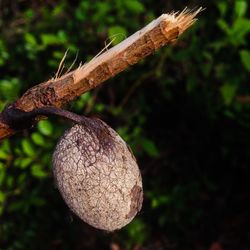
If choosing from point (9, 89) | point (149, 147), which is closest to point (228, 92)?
point (149, 147)

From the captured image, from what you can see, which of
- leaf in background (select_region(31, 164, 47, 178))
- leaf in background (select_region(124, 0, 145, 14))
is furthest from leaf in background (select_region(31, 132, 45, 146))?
leaf in background (select_region(124, 0, 145, 14))

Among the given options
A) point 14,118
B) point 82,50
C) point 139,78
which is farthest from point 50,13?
point 14,118

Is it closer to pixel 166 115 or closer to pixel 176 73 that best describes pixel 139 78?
pixel 176 73

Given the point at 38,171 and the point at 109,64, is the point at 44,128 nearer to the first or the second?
the point at 38,171

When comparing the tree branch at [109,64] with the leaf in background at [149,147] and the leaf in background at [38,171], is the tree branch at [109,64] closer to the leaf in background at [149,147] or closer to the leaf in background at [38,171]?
the leaf in background at [38,171]

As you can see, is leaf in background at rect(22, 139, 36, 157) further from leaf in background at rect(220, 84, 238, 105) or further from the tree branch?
the tree branch

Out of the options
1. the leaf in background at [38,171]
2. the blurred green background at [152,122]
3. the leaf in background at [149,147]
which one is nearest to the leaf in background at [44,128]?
the blurred green background at [152,122]
